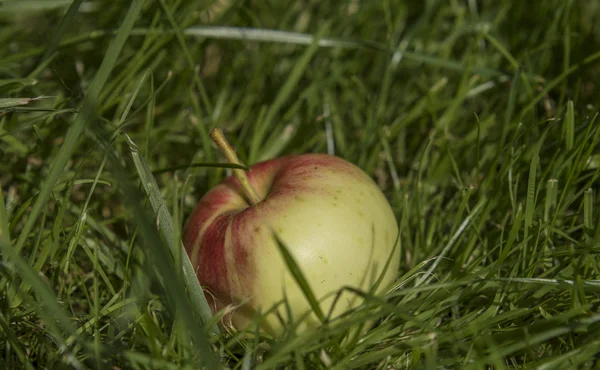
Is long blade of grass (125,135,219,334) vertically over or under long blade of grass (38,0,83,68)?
under

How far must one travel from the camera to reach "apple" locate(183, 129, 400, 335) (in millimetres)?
1521

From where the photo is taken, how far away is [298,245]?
151 cm

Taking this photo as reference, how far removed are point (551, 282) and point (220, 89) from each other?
177 cm

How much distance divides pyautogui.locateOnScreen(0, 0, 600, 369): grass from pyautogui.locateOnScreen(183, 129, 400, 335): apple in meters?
0.09

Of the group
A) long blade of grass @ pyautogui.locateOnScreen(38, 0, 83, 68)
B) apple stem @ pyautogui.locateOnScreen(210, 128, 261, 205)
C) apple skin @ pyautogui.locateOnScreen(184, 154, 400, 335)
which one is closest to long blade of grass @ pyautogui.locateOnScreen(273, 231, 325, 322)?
apple skin @ pyautogui.locateOnScreen(184, 154, 400, 335)

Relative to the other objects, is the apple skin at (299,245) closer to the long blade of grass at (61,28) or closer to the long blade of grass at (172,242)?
the long blade of grass at (172,242)

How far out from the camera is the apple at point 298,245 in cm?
152

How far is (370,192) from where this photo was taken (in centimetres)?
171

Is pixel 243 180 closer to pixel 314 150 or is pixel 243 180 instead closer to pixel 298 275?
pixel 298 275

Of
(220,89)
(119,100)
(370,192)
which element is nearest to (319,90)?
(220,89)

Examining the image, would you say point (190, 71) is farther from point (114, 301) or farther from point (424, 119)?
point (114, 301)

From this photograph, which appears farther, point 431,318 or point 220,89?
point 220,89

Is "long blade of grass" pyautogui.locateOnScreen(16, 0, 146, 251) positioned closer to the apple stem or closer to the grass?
the grass

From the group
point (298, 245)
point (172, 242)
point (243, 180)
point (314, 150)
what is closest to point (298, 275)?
point (298, 245)
